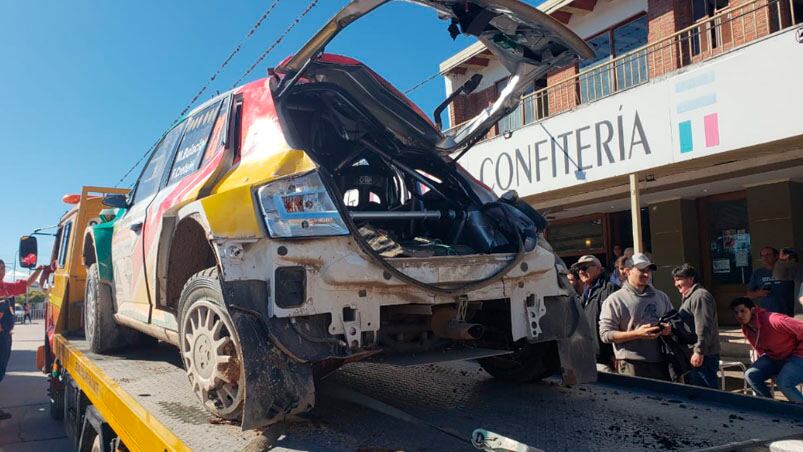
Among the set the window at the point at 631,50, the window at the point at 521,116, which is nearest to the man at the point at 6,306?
the window at the point at 521,116

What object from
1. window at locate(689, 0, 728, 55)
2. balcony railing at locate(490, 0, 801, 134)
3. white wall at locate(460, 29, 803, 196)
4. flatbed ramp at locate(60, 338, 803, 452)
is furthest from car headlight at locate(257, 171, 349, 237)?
window at locate(689, 0, 728, 55)

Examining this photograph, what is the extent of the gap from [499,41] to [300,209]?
1431 millimetres

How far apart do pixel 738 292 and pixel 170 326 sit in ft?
40.3

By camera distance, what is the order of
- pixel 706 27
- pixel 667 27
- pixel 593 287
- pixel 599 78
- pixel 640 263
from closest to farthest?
pixel 640 263 → pixel 593 287 → pixel 706 27 → pixel 667 27 → pixel 599 78

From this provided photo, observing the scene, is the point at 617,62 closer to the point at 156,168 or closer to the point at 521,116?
the point at 521,116

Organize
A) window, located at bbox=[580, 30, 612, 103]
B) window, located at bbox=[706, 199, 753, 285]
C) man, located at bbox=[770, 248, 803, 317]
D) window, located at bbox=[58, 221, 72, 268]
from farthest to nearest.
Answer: window, located at bbox=[580, 30, 612, 103] → window, located at bbox=[706, 199, 753, 285] → man, located at bbox=[770, 248, 803, 317] → window, located at bbox=[58, 221, 72, 268]

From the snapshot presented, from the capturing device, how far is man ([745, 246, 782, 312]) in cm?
866

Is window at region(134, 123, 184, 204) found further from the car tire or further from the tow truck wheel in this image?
the car tire

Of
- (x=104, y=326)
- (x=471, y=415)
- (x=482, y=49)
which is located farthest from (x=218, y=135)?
(x=482, y=49)

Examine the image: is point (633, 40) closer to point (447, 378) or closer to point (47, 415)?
point (447, 378)

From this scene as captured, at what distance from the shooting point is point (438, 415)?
3.13m

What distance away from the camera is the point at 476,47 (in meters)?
15.5

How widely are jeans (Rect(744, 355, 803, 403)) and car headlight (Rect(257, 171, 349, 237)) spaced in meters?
4.27

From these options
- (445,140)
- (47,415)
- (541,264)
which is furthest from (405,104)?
(47,415)
